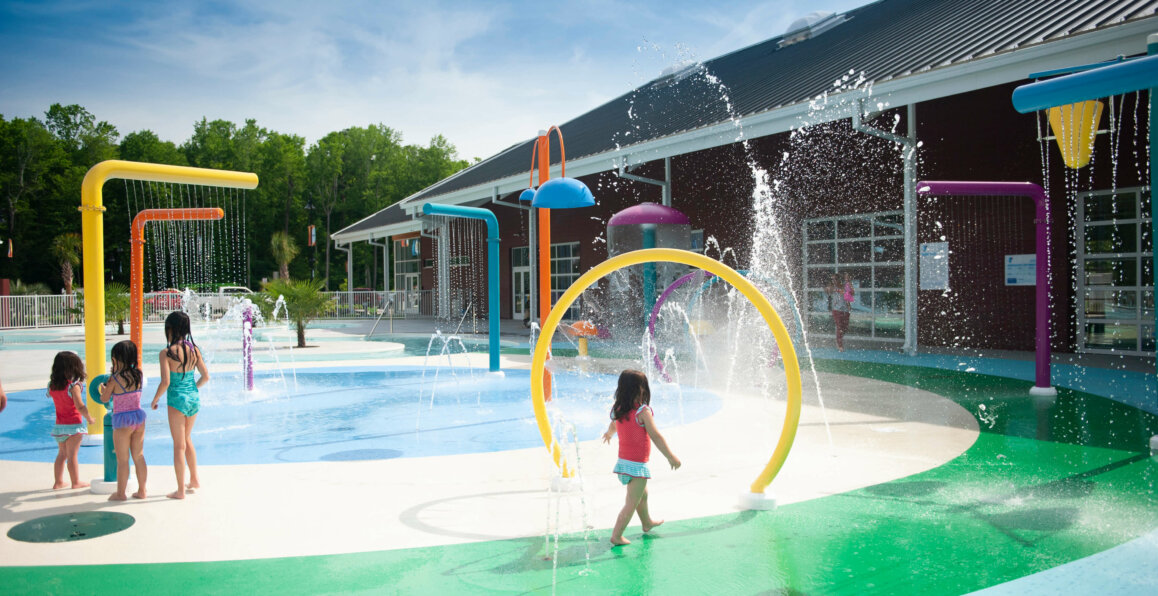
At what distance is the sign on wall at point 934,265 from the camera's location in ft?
45.0

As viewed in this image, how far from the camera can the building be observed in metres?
11.1

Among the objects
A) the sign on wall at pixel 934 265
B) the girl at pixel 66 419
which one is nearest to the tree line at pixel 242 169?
the sign on wall at pixel 934 265

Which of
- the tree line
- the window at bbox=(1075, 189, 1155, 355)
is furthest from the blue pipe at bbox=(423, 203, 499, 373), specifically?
the tree line

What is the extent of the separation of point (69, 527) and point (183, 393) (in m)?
1.00

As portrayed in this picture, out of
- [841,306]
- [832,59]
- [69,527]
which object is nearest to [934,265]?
[841,306]

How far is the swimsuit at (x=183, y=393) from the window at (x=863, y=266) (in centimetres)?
1286

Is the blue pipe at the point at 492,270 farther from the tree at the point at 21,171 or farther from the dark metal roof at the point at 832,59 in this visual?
the tree at the point at 21,171

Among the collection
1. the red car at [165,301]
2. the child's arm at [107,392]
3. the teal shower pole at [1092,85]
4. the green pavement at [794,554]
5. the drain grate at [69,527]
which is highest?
the teal shower pole at [1092,85]

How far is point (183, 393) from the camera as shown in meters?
5.04

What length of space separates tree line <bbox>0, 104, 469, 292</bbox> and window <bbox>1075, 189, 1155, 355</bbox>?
35.8 metres

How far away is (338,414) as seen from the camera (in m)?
8.71

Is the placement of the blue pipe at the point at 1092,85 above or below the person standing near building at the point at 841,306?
above

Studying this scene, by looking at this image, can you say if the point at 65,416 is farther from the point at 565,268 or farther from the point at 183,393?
the point at 565,268

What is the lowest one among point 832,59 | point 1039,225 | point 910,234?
point 1039,225
